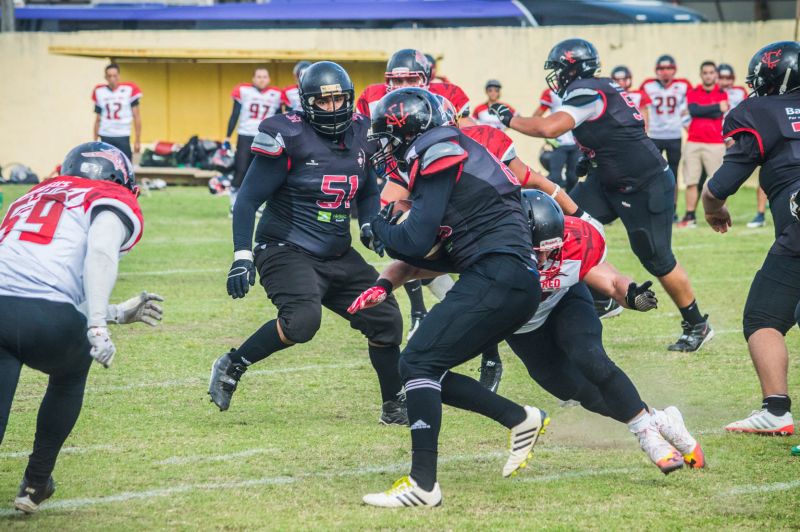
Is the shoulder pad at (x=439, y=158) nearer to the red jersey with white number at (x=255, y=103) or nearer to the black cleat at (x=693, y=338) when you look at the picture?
the black cleat at (x=693, y=338)

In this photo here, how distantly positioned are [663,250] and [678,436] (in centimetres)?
297

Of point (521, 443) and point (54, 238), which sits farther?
point (521, 443)

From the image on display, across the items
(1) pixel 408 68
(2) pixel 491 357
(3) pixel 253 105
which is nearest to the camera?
(2) pixel 491 357

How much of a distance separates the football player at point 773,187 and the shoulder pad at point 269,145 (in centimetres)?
Answer: 218

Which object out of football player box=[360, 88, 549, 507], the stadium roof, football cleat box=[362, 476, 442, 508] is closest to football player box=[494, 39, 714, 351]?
football player box=[360, 88, 549, 507]

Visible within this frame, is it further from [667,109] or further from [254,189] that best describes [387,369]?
[667,109]

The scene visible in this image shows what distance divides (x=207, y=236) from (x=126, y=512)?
357 inches

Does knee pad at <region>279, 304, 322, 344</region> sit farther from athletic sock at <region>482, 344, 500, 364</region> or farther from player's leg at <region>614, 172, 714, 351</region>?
player's leg at <region>614, 172, 714, 351</region>

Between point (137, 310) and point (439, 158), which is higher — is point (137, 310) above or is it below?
below

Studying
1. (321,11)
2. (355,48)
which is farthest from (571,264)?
(321,11)

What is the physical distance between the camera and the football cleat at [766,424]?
5574mm

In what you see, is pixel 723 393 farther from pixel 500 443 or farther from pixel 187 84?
pixel 187 84

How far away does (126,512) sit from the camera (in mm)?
4441

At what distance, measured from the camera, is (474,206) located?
463 centimetres
